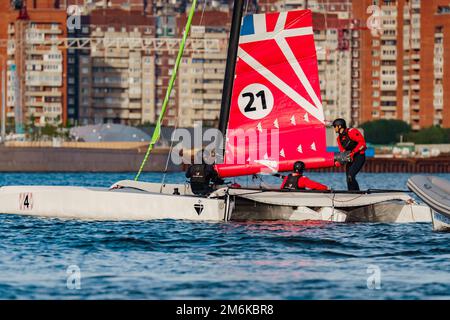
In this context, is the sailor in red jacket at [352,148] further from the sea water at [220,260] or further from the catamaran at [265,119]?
the sea water at [220,260]

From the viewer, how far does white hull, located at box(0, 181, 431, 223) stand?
35812 mm

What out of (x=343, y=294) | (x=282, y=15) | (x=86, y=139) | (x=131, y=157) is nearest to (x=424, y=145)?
(x=86, y=139)

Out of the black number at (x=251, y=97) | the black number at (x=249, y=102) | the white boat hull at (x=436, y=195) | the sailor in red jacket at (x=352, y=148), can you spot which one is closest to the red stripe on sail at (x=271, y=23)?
the black number at (x=251, y=97)

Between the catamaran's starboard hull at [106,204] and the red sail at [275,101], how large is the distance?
2.71m

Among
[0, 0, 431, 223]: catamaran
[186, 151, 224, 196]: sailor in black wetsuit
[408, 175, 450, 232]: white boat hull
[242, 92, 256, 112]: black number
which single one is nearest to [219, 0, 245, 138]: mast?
[0, 0, 431, 223]: catamaran

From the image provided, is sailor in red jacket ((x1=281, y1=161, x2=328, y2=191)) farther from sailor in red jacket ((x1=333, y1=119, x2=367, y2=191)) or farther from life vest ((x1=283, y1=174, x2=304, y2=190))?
sailor in red jacket ((x1=333, y1=119, x2=367, y2=191))

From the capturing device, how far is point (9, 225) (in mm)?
37375

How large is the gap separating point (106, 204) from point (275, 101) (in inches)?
→ 226

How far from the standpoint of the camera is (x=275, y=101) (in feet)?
128

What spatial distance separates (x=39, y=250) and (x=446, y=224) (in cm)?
994

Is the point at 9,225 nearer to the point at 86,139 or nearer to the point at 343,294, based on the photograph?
the point at 343,294

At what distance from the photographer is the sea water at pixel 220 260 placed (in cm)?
2433
